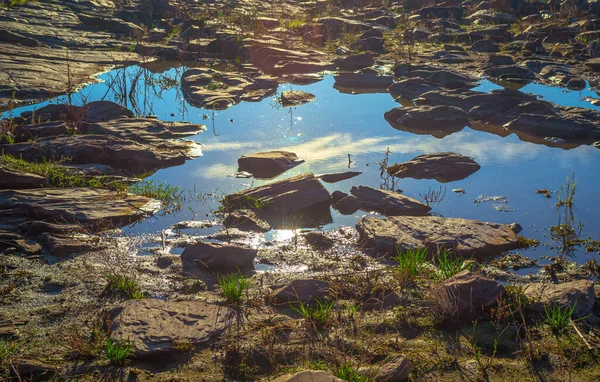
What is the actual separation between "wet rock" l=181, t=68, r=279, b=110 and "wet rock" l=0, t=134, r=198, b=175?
3.85 m

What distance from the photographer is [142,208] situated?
869 cm

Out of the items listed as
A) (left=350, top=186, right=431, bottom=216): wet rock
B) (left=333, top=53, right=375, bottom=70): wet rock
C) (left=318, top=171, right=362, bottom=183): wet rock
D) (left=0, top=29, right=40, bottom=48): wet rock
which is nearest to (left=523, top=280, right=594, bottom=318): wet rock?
(left=350, top=186, right=431, bottom=216): wet rock

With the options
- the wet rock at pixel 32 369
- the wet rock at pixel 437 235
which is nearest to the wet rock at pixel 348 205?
the wet rock at pixel 437 235

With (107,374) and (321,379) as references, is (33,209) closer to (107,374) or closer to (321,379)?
(107,374)

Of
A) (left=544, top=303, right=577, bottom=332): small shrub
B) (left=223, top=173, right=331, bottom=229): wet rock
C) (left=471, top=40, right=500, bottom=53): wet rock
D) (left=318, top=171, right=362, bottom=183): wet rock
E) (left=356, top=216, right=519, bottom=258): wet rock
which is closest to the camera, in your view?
(left=544, top=303, right=577, bottom=332): small shrub

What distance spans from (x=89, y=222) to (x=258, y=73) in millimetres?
10070

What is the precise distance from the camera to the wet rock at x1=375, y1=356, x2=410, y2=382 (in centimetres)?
460

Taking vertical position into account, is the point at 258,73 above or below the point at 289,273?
above

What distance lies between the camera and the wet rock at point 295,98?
577 inches

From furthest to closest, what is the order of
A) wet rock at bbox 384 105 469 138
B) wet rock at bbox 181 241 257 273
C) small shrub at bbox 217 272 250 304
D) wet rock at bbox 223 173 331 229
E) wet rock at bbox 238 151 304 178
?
wet rock at bbox 384 105 469 138 < wet rock at bbox 238 151 304 178 < wet rock at bbox 223 173 331 229 < wet rock at bbox 181 241 257 273 < small shrub at bbox 217 272 250 304

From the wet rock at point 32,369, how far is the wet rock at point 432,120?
930 centimetres

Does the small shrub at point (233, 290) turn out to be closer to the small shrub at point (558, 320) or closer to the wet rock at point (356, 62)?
the small shrub at point (558, 320)

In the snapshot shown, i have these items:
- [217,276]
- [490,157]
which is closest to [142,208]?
[217,276]

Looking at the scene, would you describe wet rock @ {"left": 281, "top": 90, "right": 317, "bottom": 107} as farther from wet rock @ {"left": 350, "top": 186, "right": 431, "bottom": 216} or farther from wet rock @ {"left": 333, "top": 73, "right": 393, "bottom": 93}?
wet rock @ {"left": 350, "top": 186, "right": 431, "bottom": 216}
